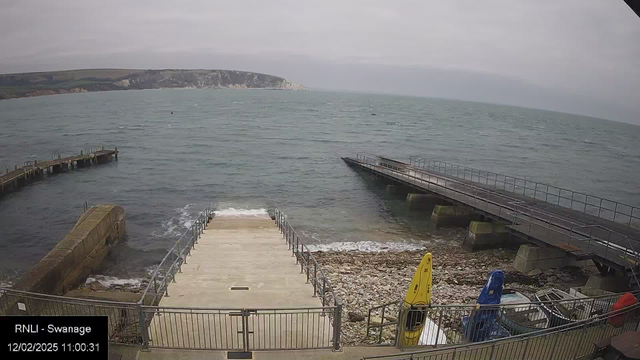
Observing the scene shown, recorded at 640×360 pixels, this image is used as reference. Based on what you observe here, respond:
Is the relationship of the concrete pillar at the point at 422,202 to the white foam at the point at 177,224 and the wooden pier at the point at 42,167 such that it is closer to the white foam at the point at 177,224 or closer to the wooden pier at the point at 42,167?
the white foam at the point at 177,224

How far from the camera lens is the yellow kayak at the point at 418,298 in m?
8.80

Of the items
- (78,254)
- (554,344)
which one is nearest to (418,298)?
(554,344)

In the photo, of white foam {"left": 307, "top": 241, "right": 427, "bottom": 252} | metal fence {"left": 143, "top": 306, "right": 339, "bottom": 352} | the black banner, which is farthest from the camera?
white foam {"left": 307, "top": 241, "right": 427, "bottom": 252}

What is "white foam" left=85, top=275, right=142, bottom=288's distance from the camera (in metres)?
17.9

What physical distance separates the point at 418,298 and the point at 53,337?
6.96 m

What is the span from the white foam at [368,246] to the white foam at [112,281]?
9.08 meters

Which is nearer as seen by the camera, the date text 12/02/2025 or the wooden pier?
the date text 12/02/2025

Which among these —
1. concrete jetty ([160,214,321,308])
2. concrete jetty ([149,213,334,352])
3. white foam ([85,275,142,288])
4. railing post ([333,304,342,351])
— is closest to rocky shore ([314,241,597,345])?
concrete jetty ([160,214,321,308])

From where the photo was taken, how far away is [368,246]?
23.3 meters

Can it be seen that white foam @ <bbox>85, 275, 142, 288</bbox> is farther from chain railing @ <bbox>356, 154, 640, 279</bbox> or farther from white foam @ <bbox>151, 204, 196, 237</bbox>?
chain railing @ <bbox>356, 154, 640, 279</bbox>

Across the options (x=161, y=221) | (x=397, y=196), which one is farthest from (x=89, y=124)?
(x=397, y=196)

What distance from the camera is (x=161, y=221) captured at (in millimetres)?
27328

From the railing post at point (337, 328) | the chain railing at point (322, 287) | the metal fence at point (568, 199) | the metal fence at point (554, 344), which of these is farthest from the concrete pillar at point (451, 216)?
the railing post at point (337, 328)

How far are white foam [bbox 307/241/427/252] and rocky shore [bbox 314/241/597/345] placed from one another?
2.97ft
